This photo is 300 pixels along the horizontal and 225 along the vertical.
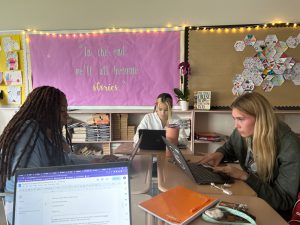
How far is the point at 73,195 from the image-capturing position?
2.40ft

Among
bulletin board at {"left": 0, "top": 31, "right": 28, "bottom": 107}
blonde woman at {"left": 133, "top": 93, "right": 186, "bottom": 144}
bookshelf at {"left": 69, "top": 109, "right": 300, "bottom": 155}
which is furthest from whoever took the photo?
bulletin board at {"left": 0, "top": 31, "right": 28, "bottom": 107}

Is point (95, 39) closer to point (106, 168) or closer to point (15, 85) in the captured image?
point (15, 85)

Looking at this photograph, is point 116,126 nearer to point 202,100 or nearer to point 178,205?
point 202,100

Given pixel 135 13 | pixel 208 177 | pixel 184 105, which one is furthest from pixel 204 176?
pixel 135 13

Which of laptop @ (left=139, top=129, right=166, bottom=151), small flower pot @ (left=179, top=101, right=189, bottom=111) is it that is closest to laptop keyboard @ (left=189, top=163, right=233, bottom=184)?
laptop @ (left=139, top=129, right=166, bottom=151)

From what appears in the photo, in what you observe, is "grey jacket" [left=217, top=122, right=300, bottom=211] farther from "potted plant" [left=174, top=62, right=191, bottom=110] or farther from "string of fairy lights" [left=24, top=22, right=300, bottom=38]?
"string of fairy lights" [left=24, top=22, right=300, bottom=38]

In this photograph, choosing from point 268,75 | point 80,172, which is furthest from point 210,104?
point 80,172

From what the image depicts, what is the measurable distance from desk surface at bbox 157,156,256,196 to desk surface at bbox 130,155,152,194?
0.07 meters

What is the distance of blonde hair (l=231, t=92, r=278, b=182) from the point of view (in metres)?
1.44

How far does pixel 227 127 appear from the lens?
340 cm

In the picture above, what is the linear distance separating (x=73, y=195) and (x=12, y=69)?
337cm

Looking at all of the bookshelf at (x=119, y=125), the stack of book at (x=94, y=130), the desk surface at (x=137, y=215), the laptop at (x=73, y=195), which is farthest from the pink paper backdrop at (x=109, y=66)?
the laptop at (x=73, y=195)

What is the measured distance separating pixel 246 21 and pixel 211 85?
0.92m

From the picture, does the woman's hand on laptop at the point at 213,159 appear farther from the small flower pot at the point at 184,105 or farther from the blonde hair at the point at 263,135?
the small flower pot at the point at 184,105
